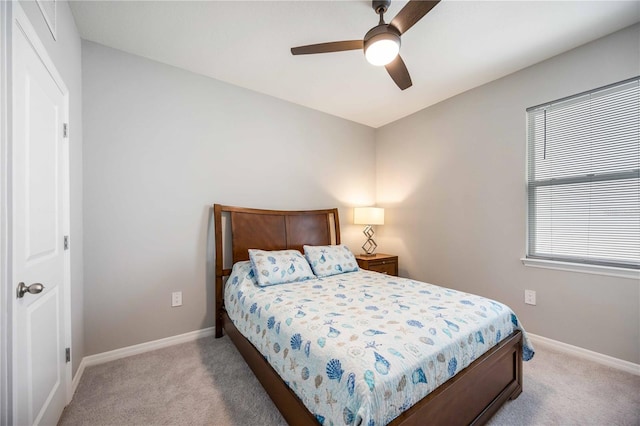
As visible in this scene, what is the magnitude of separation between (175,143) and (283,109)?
130cm

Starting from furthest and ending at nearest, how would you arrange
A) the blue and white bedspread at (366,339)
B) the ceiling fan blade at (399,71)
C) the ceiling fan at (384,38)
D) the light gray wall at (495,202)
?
the light gray wall at (495,202) → the ceiling fan blade at (399,71) → the ceiling fan at (384,38) → the blue and white bedspread at (366,339)

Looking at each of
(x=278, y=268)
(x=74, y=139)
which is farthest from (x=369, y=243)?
(x=74, y=139)

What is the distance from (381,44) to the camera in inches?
63.5

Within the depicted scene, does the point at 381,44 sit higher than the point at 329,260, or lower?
higher

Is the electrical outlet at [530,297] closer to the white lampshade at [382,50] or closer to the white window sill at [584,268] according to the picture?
the white window sill at [584,268]

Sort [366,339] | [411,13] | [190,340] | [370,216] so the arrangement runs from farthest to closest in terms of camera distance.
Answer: [370,216] < [190,340] < [411,13] < [366,339]

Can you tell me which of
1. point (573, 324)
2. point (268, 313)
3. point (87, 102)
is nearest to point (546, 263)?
point (573, 324)

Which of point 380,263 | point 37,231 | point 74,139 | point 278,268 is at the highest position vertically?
point 74,139

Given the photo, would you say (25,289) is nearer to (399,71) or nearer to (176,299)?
(176,299)

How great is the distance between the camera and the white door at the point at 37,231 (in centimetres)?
106

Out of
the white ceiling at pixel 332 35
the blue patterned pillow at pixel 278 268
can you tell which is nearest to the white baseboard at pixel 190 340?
the blue patterned pillow at pixel 278 268

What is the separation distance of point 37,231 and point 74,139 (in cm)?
94

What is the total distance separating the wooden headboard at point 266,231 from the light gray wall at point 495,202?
117 centimetres

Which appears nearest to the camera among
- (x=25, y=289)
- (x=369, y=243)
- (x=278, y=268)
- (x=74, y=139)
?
(x=25, y=289)
